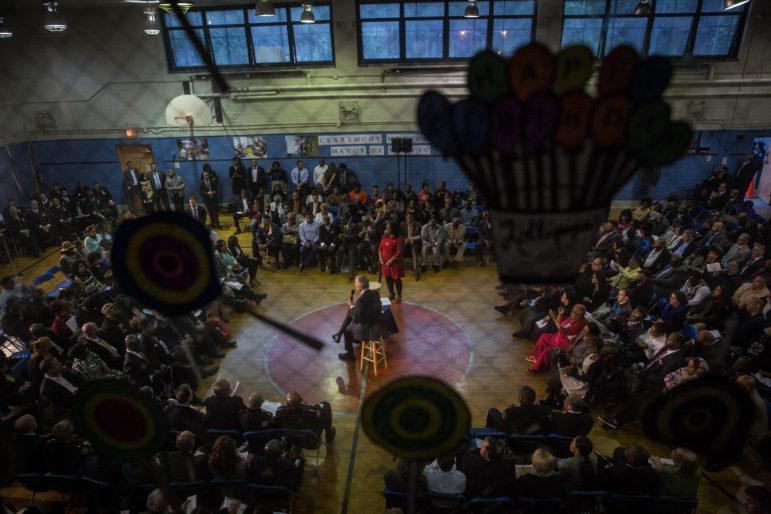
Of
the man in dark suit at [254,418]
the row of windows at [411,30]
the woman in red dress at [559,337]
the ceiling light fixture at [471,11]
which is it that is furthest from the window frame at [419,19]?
the man in dark suit at [254,418]

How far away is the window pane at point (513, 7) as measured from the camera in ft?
28.3

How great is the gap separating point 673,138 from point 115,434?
2.02 metres

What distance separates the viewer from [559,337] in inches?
180

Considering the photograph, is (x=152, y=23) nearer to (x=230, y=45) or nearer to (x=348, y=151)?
(x=230, y=45)

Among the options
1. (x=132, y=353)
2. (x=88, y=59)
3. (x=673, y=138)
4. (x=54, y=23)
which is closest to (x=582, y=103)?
(x=673, y=138)

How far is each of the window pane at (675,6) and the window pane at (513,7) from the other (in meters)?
2.38

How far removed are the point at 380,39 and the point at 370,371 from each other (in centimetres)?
724

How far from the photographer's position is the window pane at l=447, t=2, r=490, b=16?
8758mm

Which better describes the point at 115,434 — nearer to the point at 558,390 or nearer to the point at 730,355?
the point at 558,390

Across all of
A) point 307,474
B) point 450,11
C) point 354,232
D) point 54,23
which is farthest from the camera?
point 450,11

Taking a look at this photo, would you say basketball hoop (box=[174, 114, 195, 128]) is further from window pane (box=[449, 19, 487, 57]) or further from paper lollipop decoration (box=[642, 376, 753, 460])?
paper lollipop decoration (box=[642, 376, 753, 460])

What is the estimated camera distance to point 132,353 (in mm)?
3908

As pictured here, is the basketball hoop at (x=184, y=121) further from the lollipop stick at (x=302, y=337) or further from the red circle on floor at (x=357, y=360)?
the lollipop stick at (x=302, y=337)

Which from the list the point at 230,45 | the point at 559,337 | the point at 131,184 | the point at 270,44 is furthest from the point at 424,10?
the point at 131,184
